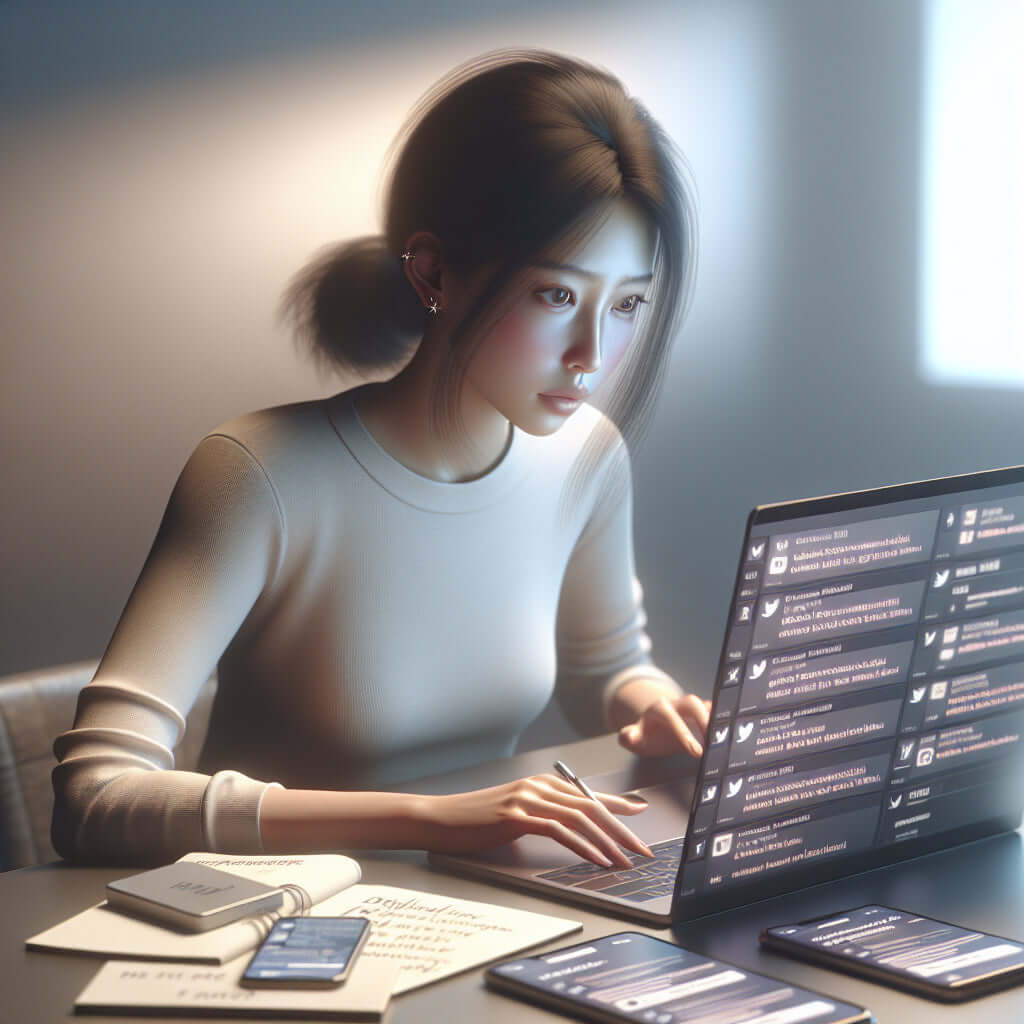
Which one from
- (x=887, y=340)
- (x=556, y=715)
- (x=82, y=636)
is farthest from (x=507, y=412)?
(x=887, y=340)

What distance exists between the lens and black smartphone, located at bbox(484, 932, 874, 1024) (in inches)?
28.8

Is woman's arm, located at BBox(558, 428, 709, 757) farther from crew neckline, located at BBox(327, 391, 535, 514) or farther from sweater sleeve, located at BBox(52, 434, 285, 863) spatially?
sweater sleeve, located at BBox(52, 434, 285, 863)

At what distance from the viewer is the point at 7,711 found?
60.7 inches

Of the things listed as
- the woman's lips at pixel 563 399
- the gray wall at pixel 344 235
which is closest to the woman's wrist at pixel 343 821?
the woman's lips at pixel 563 399

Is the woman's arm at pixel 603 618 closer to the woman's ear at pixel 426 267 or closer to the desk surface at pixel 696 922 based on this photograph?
the woman's ear at pixel 426 267

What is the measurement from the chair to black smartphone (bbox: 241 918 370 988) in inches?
30.9

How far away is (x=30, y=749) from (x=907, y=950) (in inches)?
43.1

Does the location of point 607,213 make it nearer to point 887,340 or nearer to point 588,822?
point 588,822

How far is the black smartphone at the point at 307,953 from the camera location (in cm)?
78

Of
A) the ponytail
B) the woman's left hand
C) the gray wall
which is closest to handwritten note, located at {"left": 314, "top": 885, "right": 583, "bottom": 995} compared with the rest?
the woman's left hand

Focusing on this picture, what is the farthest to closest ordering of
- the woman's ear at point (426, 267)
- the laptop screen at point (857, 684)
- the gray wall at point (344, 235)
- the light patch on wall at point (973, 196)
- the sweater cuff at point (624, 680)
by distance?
1. the light patch on wall at point (973, 196)
2. the gray wall at point (344, 235)
3. the sweater cuff at point (624, 680)
4. the woman's ear at point (426, 267)
5. the laptop screen at point (857, 684)

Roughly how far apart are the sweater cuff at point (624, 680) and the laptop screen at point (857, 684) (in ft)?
2.21

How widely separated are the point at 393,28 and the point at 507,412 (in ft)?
3.14

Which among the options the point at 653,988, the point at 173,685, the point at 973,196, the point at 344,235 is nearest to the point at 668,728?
the point at 173,685
